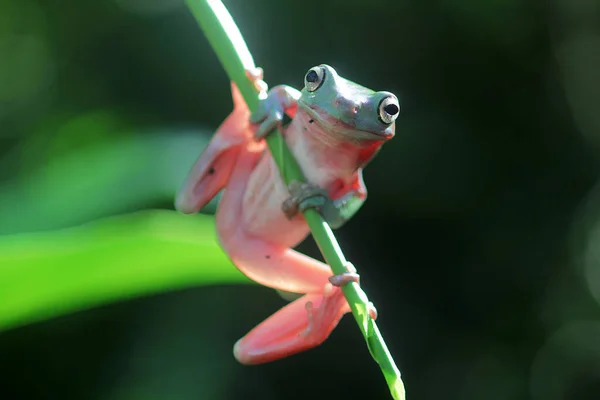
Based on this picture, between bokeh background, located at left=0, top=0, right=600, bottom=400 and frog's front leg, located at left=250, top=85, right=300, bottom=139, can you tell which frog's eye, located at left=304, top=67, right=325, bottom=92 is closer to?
frog's front leg, located at left=250, top=85, right=300, bottom=139

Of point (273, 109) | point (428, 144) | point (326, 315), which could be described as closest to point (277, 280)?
point (326, 315)

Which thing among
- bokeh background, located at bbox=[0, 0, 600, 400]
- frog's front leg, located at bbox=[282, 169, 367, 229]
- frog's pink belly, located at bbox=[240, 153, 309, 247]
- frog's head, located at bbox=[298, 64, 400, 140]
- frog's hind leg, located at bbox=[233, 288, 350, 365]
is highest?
frog's head, located at bbox=[298, 64, 400, 140]

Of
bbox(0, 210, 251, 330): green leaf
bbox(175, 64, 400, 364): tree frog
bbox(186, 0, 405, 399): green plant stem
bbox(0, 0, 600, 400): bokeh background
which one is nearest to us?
bbox(186, 0, 405, 399): green plant stem

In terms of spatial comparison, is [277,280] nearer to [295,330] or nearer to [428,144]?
[295,330]

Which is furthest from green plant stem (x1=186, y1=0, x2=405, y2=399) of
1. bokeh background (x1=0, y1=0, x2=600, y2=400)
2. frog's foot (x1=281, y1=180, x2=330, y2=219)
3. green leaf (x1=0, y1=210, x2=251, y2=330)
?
bokeh background (x1=0, y1=0, x2=600, y2=400)

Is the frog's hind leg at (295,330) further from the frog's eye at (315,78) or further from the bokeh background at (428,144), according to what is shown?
the bokeh background at (428,144)

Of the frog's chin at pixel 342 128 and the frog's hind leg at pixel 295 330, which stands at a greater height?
the frog's chin at pixel 342 128

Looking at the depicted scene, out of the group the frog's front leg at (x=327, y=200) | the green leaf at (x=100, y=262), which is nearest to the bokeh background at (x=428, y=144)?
the green leaf at (x=100, y=262)

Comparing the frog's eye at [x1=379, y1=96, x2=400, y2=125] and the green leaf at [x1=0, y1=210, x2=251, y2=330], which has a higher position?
the frog's eye at [x1=379, y1=96, x2=400, y2=125]

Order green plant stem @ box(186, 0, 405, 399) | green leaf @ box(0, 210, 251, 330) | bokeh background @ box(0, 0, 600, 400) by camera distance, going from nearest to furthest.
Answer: green plant stem @ box(186, 0, 405, 399) < green leaf @ box(0, 210, 251, 330) < bokeh background @ box(0, 0, 600, 400)

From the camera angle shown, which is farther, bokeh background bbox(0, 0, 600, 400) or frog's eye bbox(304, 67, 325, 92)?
bokeh background bbox(0, 0, 600, 400)
